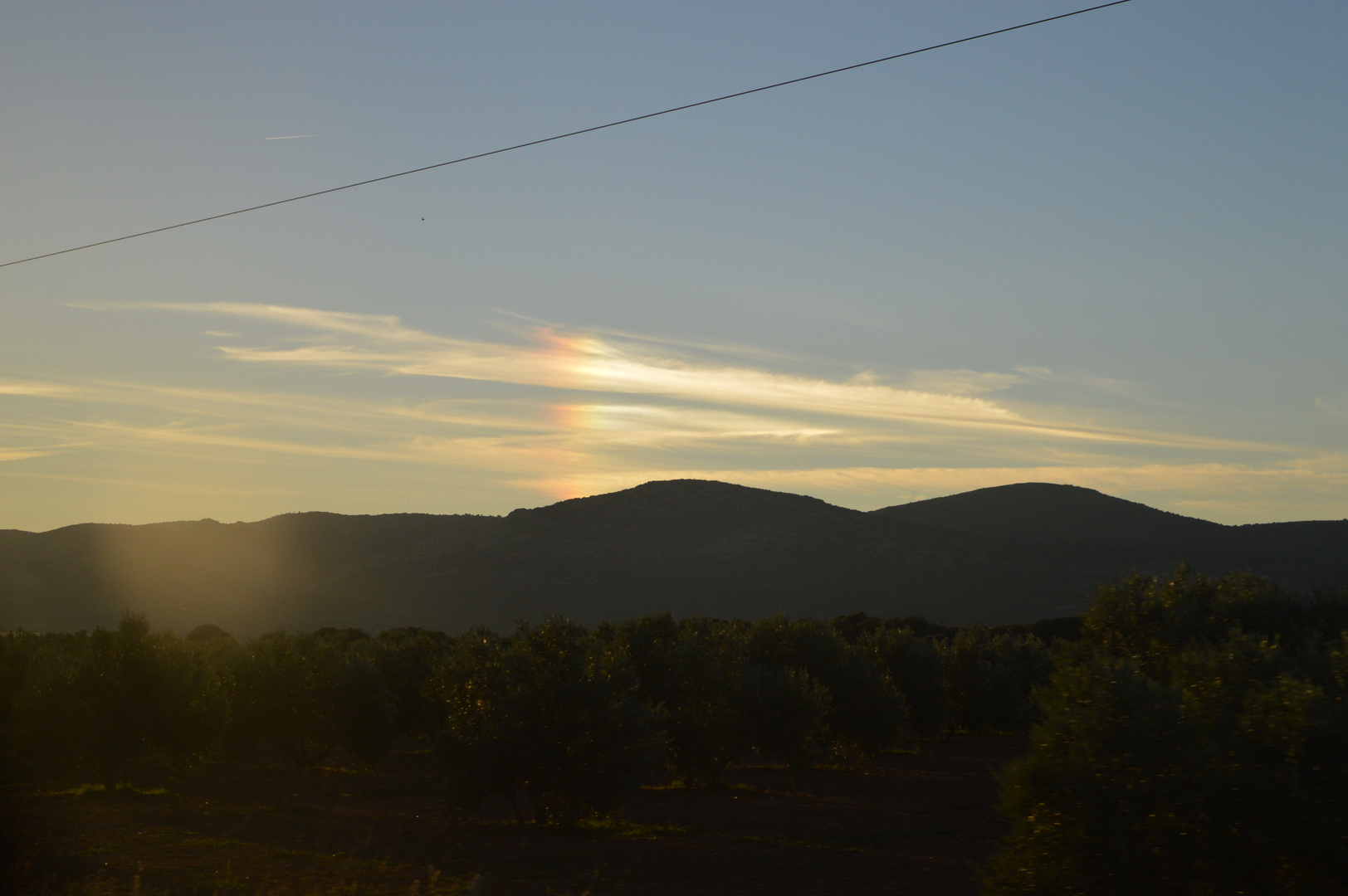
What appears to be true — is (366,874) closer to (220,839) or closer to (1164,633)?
(220,839)

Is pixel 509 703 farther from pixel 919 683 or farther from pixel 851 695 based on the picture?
pixel 919 683

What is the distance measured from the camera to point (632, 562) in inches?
6270

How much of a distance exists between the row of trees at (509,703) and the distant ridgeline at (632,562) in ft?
280

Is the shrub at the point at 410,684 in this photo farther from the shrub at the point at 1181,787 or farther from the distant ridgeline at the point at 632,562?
the distant ridgeline at the point at 632,562

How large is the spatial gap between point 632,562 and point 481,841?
13944 cm

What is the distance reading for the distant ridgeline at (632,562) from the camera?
451 ft

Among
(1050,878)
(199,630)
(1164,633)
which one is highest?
(1164,633)

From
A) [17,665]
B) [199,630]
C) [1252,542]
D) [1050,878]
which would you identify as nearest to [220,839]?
[17,665]

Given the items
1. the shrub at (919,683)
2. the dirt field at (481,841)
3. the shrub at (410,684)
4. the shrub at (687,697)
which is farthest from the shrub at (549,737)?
the shrub at (919,683)

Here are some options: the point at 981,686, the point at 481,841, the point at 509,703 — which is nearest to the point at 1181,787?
the point at 509,703

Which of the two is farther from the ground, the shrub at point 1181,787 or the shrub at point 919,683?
the shrub at point 1181,787

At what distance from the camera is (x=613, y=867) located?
17.4m

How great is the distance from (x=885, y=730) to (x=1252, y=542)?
153774 mm

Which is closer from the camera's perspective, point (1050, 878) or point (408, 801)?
point (1050, 878)
